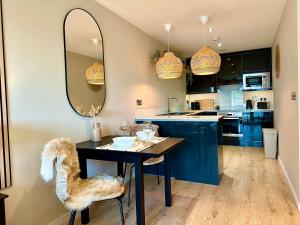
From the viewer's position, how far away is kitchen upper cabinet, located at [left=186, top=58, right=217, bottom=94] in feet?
18.8

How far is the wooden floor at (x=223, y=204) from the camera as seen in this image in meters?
2.06

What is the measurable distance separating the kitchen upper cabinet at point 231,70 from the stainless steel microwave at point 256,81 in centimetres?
15

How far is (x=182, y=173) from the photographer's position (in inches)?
123

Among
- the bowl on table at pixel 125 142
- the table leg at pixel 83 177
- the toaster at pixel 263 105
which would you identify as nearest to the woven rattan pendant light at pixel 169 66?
the bowl on table at pixel 125 142

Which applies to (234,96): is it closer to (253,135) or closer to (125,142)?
(253,135)

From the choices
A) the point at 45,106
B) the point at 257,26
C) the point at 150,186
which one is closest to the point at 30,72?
the point at 45,106

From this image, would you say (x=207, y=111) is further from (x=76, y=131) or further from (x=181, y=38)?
(x=76, y=131)

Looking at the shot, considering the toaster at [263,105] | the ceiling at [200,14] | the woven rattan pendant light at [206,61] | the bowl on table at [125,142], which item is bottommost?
the bowl on table at [125,142]

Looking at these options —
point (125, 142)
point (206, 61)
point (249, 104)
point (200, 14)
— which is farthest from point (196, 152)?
point (249, 104)

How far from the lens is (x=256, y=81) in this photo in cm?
522

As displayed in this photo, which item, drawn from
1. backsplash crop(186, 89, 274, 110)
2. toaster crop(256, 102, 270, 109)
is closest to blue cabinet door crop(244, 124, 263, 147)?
toaster crop(256, 102, 270, 109)

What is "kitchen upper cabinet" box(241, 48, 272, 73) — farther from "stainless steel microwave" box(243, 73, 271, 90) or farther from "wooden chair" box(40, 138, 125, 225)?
"wooden chair" box(40, 138, 125, 225)

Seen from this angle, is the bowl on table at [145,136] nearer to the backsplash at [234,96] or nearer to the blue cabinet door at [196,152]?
the blue cabinet door at [196,152]

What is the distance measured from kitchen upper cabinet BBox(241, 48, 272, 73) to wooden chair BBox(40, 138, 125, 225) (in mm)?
4690
